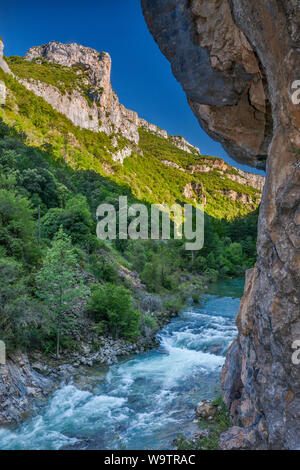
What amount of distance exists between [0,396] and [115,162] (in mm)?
75392

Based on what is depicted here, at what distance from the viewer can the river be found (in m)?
8.05

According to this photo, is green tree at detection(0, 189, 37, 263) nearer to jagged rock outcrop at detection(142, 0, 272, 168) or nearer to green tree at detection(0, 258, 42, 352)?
green tree at detection(0, 258, 42, 352)

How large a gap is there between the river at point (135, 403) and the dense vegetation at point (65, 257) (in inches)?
89.5

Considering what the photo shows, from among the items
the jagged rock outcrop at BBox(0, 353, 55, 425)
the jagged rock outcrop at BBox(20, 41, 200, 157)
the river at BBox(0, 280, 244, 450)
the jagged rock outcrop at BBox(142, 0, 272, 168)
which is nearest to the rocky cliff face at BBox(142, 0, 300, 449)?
the jagged rock outcrop at BBox(142, 0, 272, 168)

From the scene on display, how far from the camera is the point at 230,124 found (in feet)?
27.5

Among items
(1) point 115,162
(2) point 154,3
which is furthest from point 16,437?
(1) point 115,162

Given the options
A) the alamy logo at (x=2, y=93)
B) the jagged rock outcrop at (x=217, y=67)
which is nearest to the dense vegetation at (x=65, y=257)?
the alamy logo at (x=2, y=93)

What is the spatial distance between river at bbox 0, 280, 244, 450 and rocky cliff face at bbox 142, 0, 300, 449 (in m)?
2.44

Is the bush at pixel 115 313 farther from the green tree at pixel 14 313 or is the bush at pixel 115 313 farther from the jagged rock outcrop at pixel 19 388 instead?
the jagged rock outcrop at pixel 19 388

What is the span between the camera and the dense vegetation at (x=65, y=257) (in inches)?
480

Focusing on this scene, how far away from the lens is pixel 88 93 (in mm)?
86688

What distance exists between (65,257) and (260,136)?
9581mm

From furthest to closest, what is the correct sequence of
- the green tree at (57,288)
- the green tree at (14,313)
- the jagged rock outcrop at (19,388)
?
1. the green tree at (57,288)
2. the green tree at (14,313)
3. the jagged rock outcrop at (19,388)

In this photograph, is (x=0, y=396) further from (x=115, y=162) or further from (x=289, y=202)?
(x=115, y=162)
